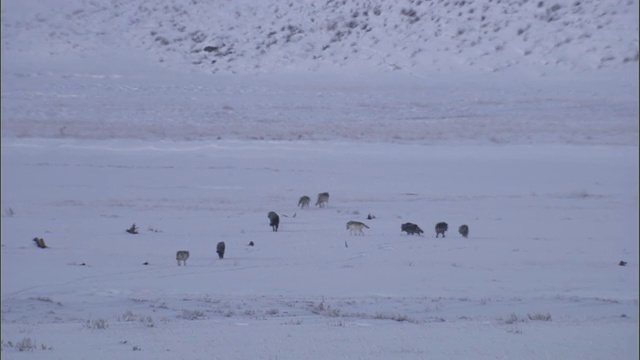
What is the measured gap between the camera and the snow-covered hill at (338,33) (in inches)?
869

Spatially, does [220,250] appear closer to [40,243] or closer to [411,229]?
[40,243]

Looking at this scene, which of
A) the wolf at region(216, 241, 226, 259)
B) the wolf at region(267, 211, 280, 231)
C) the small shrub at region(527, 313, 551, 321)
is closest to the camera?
the small shrub at region(527, 313, 551, 321)

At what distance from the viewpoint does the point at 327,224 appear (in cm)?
1559

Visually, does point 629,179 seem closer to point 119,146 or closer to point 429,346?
point 119,146

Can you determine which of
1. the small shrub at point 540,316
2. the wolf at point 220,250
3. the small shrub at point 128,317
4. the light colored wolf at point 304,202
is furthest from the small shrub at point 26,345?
the light colored wolf at point 304,202

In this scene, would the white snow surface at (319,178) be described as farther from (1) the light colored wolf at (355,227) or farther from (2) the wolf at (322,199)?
(2) the wolf at (322,199)

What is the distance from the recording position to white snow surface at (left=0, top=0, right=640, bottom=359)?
828cm

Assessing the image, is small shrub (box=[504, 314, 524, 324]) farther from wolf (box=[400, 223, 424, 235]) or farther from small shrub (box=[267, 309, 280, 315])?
wolf (box=[400, 223, 424, 235])

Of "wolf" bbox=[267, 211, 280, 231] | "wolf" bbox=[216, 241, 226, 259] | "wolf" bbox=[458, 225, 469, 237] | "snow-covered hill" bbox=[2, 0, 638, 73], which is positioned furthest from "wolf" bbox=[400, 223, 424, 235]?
"snow-covered hill" bbox=[2, 0, 638, 73]

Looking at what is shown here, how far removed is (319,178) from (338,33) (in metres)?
5.44

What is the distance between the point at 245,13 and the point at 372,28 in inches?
141

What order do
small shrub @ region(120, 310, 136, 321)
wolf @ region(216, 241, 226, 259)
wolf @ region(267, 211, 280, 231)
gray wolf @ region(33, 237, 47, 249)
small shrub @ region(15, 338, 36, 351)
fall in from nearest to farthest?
small shrub @ region(15, 338, 36, 351) → small shrub @ region(120, 310, 136, 321) → wolf @ region(216, 241, 226, 259) → gray wolf @ region(33, 237, 47, 249) → wolf @ region(267, 211, 280, 231)

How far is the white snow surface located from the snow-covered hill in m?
0.08

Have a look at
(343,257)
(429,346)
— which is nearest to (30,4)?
(343,257)
